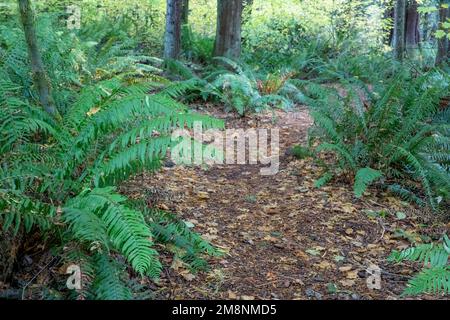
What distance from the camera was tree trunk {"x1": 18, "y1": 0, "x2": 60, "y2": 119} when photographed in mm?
3488

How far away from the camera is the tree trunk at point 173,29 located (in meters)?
7.52

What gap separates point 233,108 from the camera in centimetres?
656

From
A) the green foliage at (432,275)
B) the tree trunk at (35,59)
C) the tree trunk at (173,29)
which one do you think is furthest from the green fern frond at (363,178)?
the tree trunk at (173,29)

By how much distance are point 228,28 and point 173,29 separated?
3.09 feet

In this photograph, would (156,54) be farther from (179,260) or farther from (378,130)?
(179,260)

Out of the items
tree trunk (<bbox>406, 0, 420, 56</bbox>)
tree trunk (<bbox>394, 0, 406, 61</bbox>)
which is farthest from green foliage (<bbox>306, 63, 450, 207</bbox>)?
tree trunk (<bbox>406, 0, 420, 56</bbox>)

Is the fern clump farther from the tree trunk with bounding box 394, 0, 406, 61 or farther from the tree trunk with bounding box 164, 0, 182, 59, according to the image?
the tree trunk with bounding box 394, 0, 406, 61

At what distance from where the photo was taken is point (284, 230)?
3.61 metres

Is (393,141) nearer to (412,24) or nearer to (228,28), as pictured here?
(228,28)

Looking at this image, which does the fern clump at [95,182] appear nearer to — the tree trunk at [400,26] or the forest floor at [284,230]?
the forest floor at [284,230]

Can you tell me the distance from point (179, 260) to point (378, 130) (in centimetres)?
250

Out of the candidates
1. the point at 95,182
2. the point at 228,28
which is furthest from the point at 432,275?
the point at 228,28

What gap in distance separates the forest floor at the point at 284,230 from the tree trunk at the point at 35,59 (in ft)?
3.09
